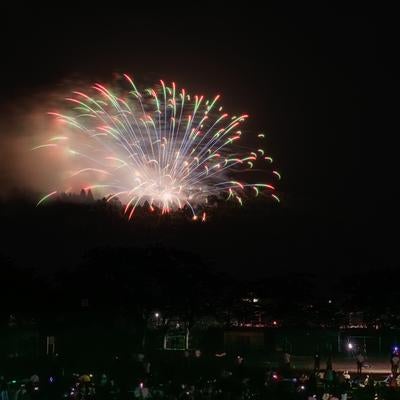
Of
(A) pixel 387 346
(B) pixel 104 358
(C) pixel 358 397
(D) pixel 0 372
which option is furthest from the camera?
(A) pixel 387 346

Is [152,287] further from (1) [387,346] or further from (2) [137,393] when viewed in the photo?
(2) [137,393]

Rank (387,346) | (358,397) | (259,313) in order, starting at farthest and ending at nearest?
1. (259,313)
2. (387,346)
3. (358,397)

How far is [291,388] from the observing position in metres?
19.6

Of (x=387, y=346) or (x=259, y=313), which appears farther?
(x=259, y=313)

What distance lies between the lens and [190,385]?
20.2 metres

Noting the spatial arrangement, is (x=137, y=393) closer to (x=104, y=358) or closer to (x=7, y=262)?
(x=104, y=358)

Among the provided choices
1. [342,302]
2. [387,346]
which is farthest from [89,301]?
[342,302]

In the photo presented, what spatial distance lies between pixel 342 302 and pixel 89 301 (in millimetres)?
31702

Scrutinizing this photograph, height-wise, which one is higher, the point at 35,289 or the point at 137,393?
the point at 35,289

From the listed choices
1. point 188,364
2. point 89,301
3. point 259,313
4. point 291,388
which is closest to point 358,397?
point 291,388

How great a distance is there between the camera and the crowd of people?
18.5 metres

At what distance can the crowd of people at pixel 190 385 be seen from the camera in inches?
729

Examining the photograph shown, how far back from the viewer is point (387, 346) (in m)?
41.1

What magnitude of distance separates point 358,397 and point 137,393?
6221mm
